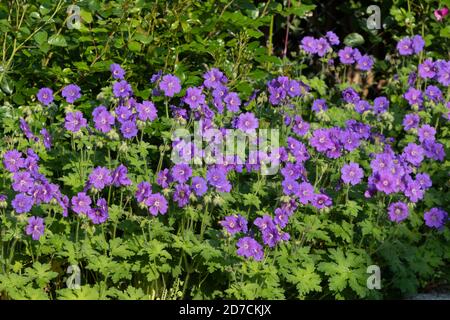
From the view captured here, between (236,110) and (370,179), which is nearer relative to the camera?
(370,179)

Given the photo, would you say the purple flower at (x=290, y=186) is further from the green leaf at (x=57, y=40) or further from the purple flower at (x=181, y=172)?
the green leaf at (x=57, y=40)

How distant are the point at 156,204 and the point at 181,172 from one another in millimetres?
166

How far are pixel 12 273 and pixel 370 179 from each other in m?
1.55

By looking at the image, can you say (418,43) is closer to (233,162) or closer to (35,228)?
(233,162)

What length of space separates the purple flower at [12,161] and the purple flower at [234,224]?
88cm

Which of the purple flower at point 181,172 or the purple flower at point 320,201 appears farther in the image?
the purple flower at point 320,201

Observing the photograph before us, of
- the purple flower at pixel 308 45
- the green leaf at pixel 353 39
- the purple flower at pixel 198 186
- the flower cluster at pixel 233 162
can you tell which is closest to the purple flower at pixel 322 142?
the flower cluster at pixel 233 162

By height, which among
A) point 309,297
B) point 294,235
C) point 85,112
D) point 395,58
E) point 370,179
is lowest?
point 309,297

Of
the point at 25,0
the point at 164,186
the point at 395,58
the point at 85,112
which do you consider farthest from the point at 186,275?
the point at 395,58

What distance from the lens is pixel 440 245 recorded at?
4.26 metres

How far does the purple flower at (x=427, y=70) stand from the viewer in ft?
17.1

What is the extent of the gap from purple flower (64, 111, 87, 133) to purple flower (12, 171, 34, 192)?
1.04 feet
